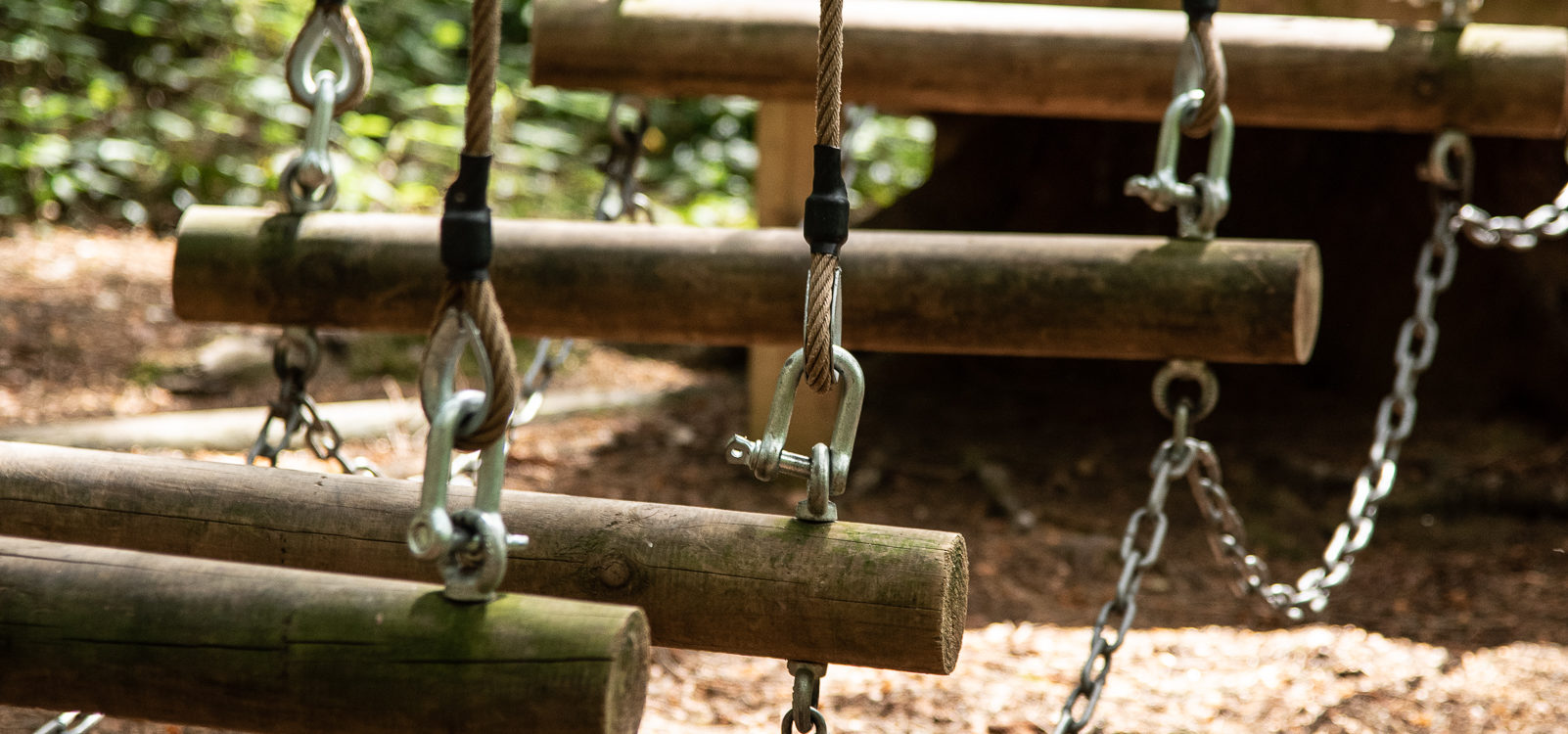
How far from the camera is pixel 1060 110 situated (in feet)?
8.02

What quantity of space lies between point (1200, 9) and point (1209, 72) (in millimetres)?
95

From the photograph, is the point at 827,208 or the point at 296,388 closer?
the point at 827,208

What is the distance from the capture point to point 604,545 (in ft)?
4.44

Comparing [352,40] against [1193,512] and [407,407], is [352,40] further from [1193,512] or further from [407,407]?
[1193,512]

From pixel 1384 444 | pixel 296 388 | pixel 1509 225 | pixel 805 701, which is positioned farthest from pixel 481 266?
pixel 1509 225

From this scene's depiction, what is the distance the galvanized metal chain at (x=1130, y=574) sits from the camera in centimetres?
182

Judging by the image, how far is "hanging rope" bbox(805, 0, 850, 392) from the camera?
1.25 metres

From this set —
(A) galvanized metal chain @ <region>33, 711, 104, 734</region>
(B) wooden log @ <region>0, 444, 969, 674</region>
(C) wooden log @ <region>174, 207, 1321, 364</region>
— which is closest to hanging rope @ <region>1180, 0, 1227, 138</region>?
(C) wooden log @ <region>174, 207, 1321, 364</region>

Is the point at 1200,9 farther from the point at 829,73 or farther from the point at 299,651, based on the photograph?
→ the point at 299,651

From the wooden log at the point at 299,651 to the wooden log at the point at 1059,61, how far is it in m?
1.54

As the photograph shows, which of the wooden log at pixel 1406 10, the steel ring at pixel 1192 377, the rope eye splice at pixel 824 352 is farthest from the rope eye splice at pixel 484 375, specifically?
the wooden log at pixel 1406 10

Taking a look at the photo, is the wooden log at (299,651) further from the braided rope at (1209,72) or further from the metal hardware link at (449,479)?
the braided rope at (1209,72)

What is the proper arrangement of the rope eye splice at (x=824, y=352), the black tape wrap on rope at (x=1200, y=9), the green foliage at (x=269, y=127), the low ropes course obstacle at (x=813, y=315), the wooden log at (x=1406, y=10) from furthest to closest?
1. the green foliage at (x=269, y=127)
2. the wooden log at (x=1406, y=10)
3. the black tape wrap on rope at (x=1200, y=9)
4. the rope eye splice at (x=824, y=352)
5. the low ropes course obstacle at (x=813, y=315)

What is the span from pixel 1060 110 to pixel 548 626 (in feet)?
5.67
